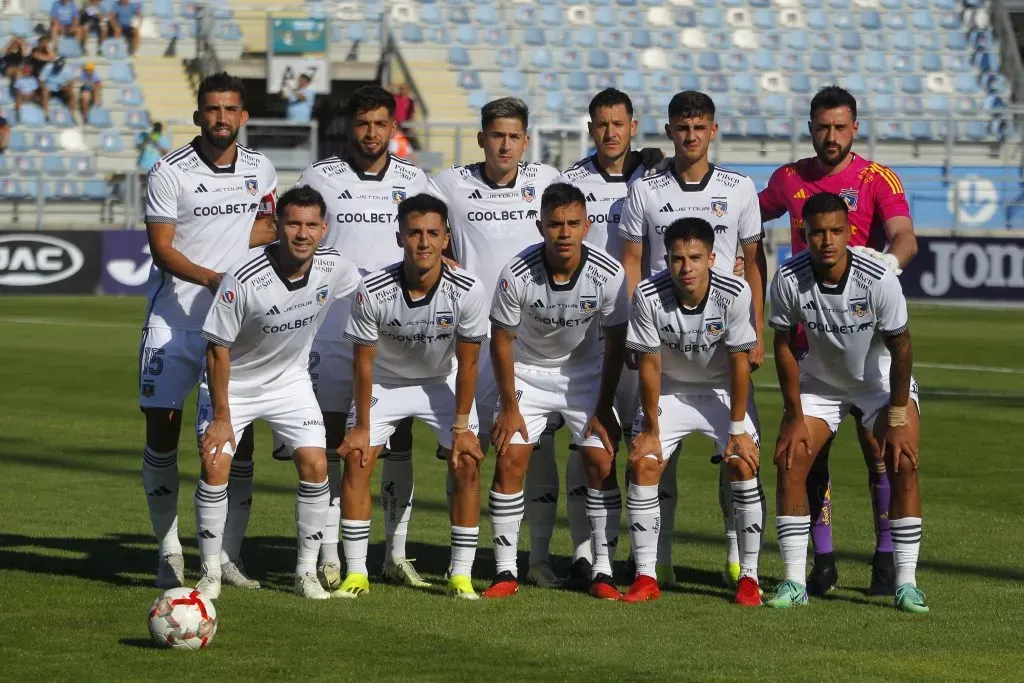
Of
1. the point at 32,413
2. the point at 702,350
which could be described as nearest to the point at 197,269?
the point at 702,350

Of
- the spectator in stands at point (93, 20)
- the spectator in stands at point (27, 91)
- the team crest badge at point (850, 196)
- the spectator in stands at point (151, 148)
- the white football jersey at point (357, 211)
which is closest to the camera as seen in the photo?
the team crest badge at point (850, 196)

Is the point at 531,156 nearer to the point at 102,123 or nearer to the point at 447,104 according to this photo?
the point at 447,104

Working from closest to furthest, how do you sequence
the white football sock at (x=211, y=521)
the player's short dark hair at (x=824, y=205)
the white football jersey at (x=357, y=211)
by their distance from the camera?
the player's short dark hair at (x=824, y=205)
the white football sock at (x=211, y=521)
the white football jersey at (x=357, y=211)

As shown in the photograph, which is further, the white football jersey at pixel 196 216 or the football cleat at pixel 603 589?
the white football jersey at pixel 196 216

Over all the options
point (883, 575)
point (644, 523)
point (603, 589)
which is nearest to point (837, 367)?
point (883, 575)

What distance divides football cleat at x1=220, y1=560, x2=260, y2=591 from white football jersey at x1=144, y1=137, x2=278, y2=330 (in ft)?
3.83

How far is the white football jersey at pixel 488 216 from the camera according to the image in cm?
798

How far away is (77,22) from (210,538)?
2578cm

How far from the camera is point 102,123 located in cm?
3034

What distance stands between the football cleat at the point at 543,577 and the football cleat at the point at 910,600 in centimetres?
159

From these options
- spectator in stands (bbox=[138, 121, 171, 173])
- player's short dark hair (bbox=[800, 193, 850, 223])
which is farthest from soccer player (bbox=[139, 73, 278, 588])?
spectator in stands (bbox=[138, 121, 171, 173])

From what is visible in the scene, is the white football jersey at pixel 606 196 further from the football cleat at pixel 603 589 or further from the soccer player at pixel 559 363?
the football cleat at pixel 603 589

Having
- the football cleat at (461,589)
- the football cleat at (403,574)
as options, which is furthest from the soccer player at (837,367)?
the football cleat at (403,574)

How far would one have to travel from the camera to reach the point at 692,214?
25.4 feet
